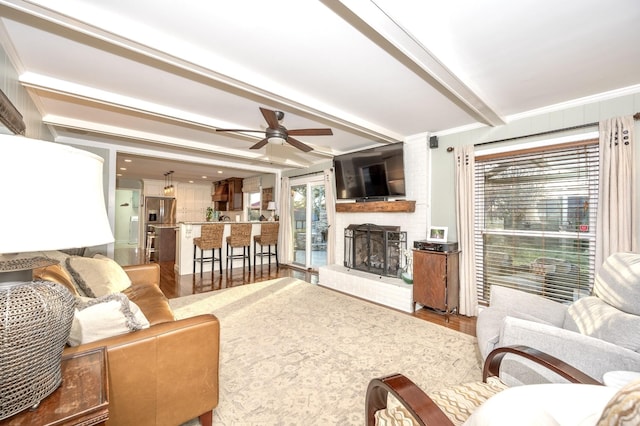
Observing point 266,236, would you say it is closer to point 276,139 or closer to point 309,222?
point 309,222

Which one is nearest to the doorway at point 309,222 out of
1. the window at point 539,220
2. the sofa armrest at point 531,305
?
the window at point 539,220

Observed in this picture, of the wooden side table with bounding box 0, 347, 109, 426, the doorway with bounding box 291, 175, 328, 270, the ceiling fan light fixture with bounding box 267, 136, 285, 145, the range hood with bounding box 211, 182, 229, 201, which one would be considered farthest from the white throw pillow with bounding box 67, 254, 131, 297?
the range hood with bounding box 211, 182, 229, 201

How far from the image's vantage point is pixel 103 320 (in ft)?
4.30

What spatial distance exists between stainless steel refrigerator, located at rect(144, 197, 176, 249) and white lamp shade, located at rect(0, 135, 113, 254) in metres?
9.59

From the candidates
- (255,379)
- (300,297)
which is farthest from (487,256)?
(255,379)

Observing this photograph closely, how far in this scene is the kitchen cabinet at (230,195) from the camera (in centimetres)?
840

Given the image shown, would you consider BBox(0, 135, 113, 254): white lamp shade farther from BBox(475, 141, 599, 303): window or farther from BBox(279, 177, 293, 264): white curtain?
BBox(279, 177, 293, 264): white curtain

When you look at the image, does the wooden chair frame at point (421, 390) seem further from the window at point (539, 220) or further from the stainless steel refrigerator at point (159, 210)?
the stainless steel refrigerator at point (159, 210)

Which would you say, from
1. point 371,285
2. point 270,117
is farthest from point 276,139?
point 371,285

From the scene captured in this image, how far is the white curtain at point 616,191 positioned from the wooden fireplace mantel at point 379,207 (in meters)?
1.91

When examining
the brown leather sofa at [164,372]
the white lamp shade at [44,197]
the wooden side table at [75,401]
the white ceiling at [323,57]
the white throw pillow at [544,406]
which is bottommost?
the brown leather sofa at [164,372]

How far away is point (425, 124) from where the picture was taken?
11.6 ft

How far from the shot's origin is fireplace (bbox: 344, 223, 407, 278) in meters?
4.17

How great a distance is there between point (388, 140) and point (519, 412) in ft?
12.1
